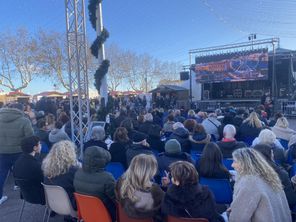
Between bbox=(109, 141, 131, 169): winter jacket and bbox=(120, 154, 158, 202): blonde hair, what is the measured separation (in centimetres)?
205

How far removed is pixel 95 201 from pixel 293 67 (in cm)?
1725

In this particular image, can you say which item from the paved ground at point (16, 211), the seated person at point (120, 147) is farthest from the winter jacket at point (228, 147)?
the paved ground at point (16, 211)

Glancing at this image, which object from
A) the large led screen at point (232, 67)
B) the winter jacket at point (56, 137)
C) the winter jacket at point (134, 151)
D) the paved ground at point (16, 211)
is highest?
the large led screen at point (232, 67)

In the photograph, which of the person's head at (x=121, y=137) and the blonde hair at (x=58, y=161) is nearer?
the blonde hair at (x=58, y=161)

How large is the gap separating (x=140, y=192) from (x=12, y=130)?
306 cm

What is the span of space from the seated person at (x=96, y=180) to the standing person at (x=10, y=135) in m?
2.13

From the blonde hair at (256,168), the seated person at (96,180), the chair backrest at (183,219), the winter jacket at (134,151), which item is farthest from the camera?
the winter jacket at (134,151)

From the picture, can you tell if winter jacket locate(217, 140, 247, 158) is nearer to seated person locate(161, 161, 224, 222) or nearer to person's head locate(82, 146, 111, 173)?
seated person locate(161, 161, 224, 222)

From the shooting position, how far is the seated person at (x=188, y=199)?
234cm

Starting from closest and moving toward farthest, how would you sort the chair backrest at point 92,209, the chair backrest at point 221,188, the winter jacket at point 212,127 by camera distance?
the chair backrest at point 92,209 → the chair backrest at point 221,188 → the winter jacket at point 212,127

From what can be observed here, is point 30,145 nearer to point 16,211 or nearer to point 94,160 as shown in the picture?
point 94,160

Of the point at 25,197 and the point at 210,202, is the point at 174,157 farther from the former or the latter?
the point at 25,197

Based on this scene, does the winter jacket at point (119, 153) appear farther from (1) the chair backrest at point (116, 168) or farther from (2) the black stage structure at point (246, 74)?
(2) the black stage structure at point (246, 74)

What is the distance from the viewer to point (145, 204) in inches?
98.2
